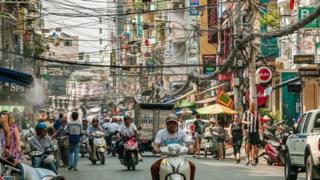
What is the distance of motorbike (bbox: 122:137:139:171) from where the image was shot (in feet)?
74.4

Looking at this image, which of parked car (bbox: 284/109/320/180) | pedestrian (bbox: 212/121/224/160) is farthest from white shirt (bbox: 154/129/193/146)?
pedestrian (bbox: 212/121/224/160)

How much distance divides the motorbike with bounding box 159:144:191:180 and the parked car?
460cm

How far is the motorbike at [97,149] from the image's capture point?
2664 cm

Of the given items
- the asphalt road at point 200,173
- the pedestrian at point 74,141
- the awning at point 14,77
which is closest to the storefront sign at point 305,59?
the asphalt road at point 200,173

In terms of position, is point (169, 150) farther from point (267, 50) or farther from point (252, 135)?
point (267, 50)

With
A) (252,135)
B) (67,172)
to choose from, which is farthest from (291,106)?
(67,172)

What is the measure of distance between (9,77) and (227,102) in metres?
19.1

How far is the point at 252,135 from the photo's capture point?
25.9m

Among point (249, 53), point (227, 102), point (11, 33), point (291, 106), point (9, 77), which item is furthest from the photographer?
point (11, 33)

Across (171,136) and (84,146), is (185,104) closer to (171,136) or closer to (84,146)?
(84,146)

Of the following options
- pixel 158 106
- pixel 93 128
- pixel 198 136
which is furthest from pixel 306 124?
pixel 158 106

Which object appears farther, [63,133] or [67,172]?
Result: [63,133]

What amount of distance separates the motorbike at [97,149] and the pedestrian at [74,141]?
2.26 meters

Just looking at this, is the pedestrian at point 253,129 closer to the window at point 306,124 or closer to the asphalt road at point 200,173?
the asphalt road at point 200,173
